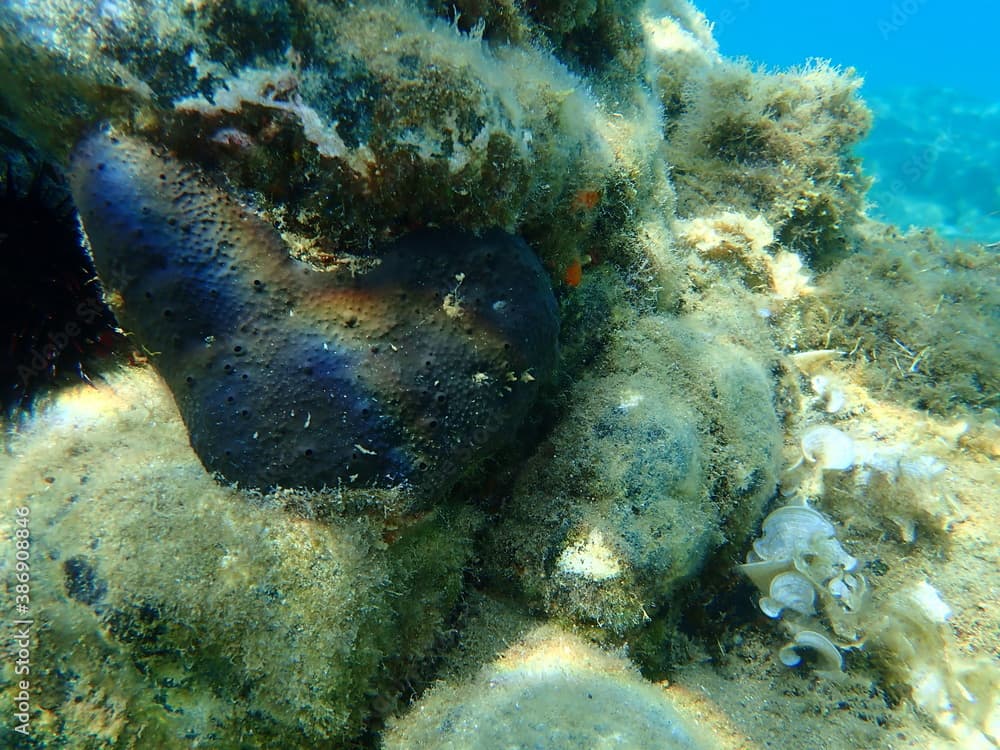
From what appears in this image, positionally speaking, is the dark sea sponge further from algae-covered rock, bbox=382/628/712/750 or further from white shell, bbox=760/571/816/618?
white shell, bbox=760/571/816/618

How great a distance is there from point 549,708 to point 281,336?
2008 millimetres

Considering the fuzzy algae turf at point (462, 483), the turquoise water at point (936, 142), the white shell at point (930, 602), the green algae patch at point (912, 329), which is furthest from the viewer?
the turquoise water at point (936, 142)

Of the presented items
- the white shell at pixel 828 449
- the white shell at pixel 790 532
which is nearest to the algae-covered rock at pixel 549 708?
the white shell at pixel 790 532

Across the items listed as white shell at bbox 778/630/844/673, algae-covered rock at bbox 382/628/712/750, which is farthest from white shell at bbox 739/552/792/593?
algae-covered rock at bbox 382/628/712/750

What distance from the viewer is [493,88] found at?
2287 millimetres

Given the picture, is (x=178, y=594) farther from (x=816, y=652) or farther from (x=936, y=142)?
(x=936, y=142)

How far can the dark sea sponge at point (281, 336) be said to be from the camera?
2.14 m

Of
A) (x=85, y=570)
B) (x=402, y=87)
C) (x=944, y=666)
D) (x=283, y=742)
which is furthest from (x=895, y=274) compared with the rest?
(x=85, y=570)

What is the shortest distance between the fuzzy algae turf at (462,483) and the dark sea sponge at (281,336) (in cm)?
13

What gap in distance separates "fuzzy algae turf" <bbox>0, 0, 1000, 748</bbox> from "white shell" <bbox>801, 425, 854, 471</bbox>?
0.11m

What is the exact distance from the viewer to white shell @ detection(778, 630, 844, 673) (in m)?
3.12

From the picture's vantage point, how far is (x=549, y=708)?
7.24 ft

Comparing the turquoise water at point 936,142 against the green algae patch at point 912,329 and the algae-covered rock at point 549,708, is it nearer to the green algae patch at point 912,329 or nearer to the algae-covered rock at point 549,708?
the green algae patch at point 912,329

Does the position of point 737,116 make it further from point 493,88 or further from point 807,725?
point 807,725
